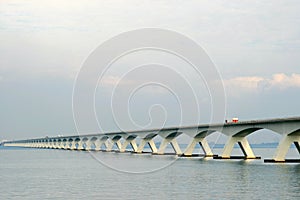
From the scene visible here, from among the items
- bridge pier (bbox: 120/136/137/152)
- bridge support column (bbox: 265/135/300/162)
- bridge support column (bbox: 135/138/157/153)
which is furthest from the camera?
bridge pier (bbox: 120/136/137/152)

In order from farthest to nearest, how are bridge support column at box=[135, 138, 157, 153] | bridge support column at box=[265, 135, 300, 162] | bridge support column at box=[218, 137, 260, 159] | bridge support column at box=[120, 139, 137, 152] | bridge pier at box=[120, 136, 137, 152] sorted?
1. bridge support column at box=[120, 139, 137, 152]
2. bridge pier at box=[120, 136, 137, 152]
3. bridge support column at box=[135, 138, 157, 153]
4. bridge support column at box=[218, 137, 260, 159]
5. bridge support column at box=[265, 135, 300, 162]

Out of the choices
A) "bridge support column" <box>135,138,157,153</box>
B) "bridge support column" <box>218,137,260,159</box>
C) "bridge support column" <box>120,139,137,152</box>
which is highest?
"bridge support column" <box>120,139,137,152</box>

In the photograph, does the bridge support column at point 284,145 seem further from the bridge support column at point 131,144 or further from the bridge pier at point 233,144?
the bridge support column at point 131,144

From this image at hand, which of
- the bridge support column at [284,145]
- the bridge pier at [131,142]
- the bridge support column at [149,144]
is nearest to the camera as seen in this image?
the bridge support column at [284,145]

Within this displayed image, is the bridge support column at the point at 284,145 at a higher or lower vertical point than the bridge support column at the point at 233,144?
lower

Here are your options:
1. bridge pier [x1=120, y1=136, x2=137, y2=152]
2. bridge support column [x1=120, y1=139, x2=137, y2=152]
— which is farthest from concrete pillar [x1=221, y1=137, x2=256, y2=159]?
bridge support column [x1=120, y1=139, x2=137, y2=152]

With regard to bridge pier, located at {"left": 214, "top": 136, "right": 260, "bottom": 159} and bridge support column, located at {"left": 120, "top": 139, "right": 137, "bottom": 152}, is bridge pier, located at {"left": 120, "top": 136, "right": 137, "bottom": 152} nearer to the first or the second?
bridge support column, located at {"left": 120, "top": 139, "right": 137, "bottom": 152}

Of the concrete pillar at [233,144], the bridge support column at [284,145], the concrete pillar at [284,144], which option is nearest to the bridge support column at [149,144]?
the concrete pillar at [233,144]

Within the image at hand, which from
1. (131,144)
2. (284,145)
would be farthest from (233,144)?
(131,144)

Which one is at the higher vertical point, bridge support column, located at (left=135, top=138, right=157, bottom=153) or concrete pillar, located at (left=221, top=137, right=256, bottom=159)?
bridge support column, located at (left=135, top=138, right=157, bottom=153)

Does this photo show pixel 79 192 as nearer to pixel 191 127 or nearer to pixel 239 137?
pixel 239 137

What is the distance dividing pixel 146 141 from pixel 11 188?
108 m

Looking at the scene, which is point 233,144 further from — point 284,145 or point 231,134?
point 284,145

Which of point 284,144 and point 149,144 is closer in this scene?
point 284,144
